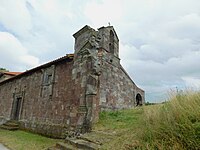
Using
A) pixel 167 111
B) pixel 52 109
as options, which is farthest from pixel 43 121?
pixel 167 111

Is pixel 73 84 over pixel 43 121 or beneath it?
over

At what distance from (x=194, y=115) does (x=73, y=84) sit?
585cm

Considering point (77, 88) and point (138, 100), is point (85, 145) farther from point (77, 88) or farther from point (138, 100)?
point (138, 100)

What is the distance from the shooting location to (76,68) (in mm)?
8562

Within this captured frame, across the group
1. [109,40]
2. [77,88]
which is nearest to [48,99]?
[77,88]

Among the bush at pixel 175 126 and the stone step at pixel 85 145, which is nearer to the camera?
the bush at pixel 175 126

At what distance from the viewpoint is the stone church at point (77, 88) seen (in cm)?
753

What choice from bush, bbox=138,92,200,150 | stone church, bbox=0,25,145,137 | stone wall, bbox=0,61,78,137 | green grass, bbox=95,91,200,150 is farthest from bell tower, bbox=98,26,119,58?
bush, bbox=138,92,200,150

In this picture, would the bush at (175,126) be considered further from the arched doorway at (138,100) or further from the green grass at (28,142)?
the arched doorway at (138,100)

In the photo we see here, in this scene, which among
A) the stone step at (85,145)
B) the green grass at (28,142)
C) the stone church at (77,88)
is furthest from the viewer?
the stone church at (77,88)

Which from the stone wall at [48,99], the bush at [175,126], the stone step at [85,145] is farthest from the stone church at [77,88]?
the bush at [175,126]

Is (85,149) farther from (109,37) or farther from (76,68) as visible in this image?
(109,37)

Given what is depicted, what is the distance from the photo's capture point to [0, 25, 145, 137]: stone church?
7531mm

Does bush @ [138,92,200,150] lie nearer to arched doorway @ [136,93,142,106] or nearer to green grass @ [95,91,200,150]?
green grass @ [95,91,200,150]
